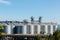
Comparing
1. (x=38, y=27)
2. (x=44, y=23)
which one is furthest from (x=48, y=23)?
(x=38, y=27)

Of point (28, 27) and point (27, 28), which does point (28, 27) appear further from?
point (27, 28)

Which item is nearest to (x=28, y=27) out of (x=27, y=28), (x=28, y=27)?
(x=28, y=27)

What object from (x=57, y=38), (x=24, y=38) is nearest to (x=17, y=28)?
(x=24, y=38)

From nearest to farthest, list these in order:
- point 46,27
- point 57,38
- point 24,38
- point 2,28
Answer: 1. point 57,38
2. point 24,38
3. point 2,28
4. point 46,27

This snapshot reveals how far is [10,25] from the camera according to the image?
86.2m

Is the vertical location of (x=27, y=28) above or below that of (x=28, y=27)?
below

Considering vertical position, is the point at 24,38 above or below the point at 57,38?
Result: below

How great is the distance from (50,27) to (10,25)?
18176 millimetres

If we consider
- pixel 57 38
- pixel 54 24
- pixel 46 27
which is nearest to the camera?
pixel 57 38

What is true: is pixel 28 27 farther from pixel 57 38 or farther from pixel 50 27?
pixel 57 38

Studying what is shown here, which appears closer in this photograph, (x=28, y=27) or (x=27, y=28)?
(x=27, y=28)

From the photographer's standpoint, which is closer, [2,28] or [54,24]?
[2,28]

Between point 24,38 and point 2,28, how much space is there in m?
11.1

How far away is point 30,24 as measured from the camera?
86.4 meters
